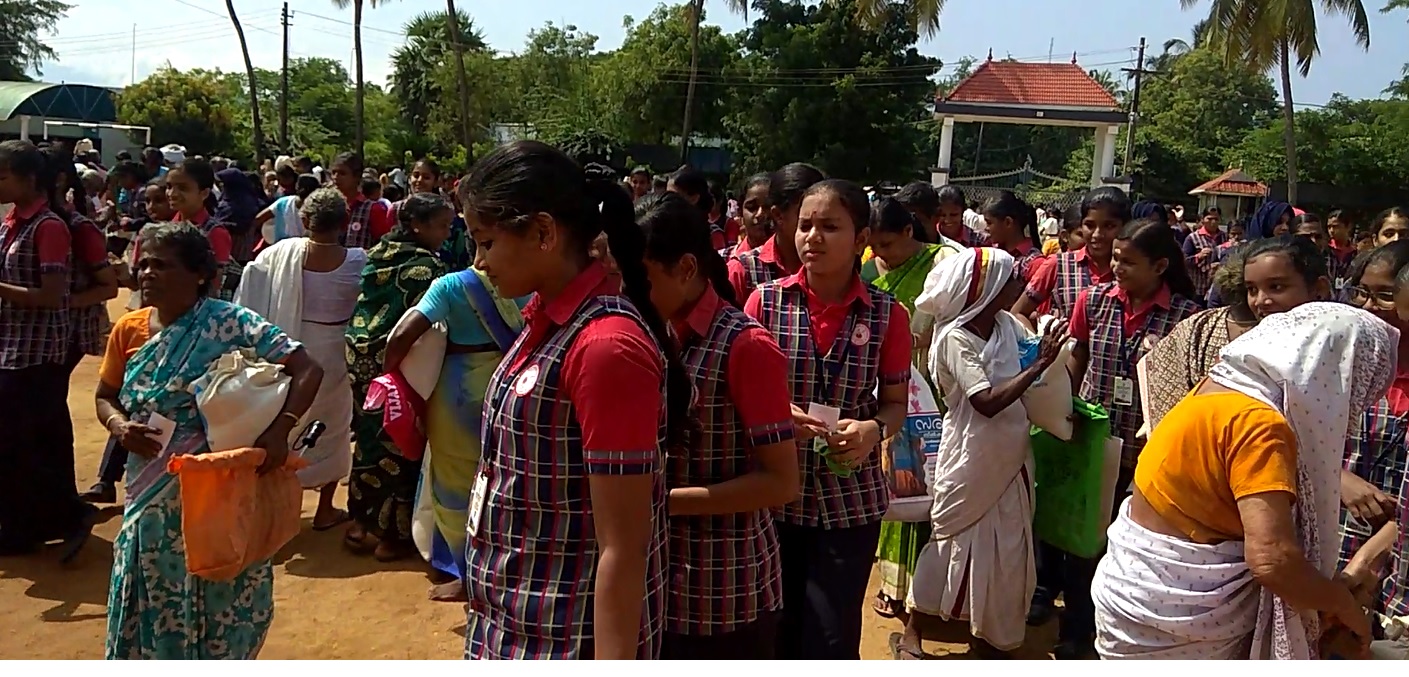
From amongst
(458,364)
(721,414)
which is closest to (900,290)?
(458,364)

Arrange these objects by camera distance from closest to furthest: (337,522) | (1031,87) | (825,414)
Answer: (825,414)
(337,522)
(1031,87)

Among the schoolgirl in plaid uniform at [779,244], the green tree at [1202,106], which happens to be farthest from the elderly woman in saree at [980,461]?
the green tree at [1202,106]

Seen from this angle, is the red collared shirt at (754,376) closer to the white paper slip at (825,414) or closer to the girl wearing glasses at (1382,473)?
the white paper slip at (825,414)

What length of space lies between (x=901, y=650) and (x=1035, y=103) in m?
28.8

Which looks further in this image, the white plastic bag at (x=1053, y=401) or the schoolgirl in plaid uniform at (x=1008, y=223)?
the schoolgirl in plaid uniform at (x=1008, y=223)

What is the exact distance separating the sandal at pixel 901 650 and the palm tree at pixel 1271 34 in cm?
1950

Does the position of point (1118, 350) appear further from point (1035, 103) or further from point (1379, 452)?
point (1035, 103)

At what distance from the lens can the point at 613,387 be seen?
1647 millimetres

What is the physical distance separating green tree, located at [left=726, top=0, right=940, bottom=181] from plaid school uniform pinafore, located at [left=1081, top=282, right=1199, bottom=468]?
79.5 ft

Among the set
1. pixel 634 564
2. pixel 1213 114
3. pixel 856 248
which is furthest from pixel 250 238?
pixel 1213 114

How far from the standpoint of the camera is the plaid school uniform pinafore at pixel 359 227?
24.7 feet

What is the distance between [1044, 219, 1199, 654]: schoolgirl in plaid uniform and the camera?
162 inches

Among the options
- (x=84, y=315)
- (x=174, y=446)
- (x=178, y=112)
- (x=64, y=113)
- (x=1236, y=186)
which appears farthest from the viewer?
(x=64, y=113)

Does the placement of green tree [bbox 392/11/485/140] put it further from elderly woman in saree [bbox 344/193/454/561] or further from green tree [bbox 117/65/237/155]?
elderly woman in saree [bbox 344/193/454/561]
